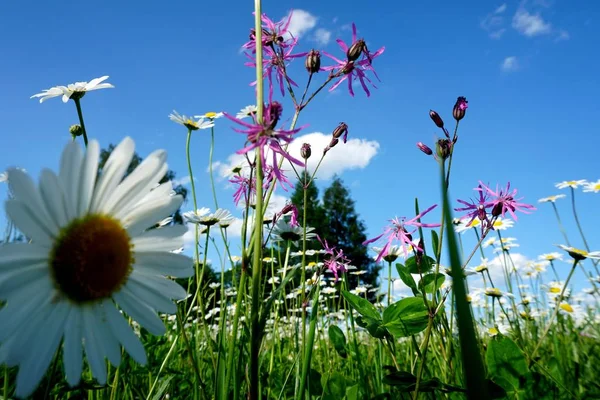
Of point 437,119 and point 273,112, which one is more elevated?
point 437,119

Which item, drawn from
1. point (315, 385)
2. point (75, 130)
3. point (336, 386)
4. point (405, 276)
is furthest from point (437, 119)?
point (75, 130)

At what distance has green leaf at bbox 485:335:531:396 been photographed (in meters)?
1.12

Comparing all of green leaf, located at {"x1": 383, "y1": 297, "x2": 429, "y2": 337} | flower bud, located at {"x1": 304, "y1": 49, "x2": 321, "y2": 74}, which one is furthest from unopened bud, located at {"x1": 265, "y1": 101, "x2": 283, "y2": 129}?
green leaf, located at {"x1": 383, "y1": 297, "x2": 429, "y2": 337}

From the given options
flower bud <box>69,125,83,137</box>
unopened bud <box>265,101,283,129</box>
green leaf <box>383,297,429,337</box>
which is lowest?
green leaf <box>383,297,429,337</box>

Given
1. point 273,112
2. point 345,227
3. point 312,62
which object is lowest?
point 273,112

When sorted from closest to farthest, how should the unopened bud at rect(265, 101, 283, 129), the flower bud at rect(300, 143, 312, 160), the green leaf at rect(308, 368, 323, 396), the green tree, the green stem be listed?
the unopened bud at rect(265, 101, 283, 129) → the green stem → the flower bud at rect(300, 143, 312, 160) → the green leaf at rect(308, 368, 323, 396) → the green tree

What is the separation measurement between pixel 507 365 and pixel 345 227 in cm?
2394

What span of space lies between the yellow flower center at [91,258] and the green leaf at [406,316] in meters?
0.64

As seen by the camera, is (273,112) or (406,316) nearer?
(273,112)

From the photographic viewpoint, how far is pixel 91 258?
0.64 m

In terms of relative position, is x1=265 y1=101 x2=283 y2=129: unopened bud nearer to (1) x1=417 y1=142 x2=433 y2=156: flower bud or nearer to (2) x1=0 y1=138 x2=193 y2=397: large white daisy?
(2) x1=0 y1=138 x2=193 y2=397: large white daisy

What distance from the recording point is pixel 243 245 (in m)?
0.85

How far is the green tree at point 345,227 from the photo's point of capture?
885 inches

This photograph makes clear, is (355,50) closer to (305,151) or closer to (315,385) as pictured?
(305,151)
